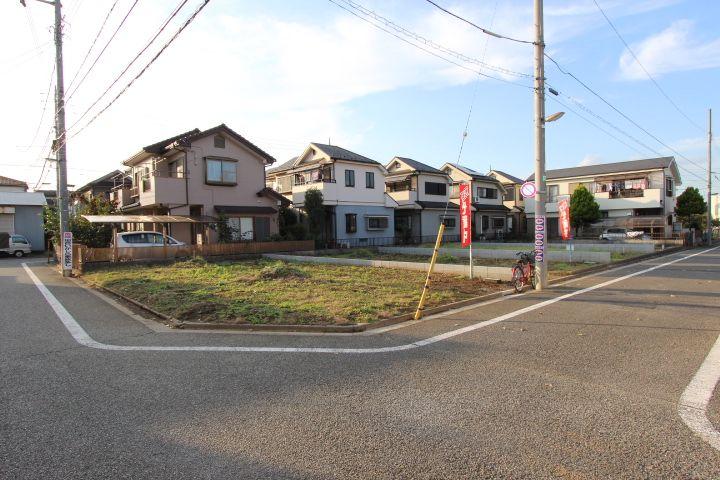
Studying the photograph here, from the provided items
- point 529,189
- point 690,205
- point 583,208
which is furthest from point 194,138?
point 690,205

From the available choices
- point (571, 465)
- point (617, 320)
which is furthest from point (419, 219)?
point (571, 465)

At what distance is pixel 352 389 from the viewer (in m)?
4.50

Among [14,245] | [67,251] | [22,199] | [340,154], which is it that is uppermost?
[340,154]

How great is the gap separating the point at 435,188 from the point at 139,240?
24.2 metres

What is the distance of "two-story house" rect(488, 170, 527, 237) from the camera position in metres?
45.4

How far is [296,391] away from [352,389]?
1.88 feet

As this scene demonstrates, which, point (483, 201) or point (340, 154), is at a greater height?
point (340, 154)

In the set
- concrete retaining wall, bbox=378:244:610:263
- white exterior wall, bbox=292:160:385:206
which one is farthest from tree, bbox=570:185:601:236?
concrete retaining wall, bbox=378:244:610:263

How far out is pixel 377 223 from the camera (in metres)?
31.9

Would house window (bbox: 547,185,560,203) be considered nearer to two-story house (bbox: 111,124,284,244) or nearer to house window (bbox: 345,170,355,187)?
house window (bbox: 345,170,355,187)

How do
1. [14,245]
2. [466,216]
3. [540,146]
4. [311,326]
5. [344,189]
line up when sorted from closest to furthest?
[311,326] → [540,146] → [466,216] → [14,245] → [344,189]

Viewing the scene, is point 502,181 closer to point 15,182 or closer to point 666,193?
point 666,193

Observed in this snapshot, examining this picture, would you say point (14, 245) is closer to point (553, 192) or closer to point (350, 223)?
point (350, 223)

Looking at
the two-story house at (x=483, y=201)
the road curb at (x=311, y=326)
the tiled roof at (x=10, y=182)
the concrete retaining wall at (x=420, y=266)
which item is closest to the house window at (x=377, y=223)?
the two-story house at (x=483, y=201)
